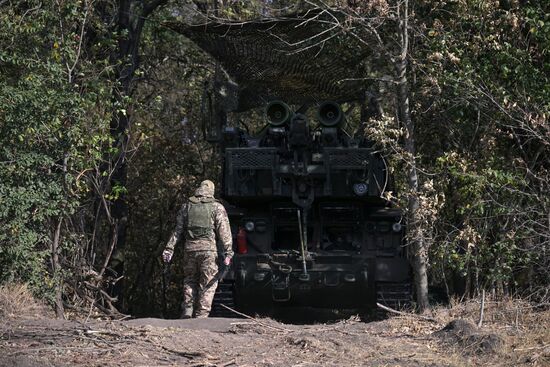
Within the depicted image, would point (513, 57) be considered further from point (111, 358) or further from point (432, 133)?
point (111, 358)

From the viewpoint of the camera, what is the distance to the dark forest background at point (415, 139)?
1159 cm

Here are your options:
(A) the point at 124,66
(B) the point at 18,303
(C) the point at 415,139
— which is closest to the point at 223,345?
(B) the point at 18,303

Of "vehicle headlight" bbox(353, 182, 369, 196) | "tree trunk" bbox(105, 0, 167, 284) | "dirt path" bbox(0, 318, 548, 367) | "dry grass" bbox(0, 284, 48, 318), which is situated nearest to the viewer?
"dirt path" bbox(0, 318, 548, 367)

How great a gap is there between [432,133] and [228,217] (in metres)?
2.92

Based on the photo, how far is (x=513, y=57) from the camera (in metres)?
12.0

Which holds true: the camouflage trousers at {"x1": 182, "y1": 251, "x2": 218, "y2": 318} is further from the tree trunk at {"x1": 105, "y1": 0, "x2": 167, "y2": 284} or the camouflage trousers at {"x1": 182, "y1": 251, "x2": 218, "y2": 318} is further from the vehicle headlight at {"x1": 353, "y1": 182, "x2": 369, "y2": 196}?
the tree trunk at {"x1": 105, "y1": 0, "x2": 167, "y2": 284}

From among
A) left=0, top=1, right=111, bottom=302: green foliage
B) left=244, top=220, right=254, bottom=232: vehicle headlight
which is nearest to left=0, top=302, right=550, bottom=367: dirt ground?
left=0, top=1, right=111, bottom=302: green foliage

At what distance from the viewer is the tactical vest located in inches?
484

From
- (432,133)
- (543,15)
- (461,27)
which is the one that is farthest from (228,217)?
(543,15)

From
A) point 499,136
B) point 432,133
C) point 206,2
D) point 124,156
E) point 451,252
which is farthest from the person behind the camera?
point 206,2

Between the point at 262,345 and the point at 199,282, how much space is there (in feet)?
11.1

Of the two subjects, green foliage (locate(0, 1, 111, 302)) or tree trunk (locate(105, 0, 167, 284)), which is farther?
tree trunk (locate(105, 0, 167, 284))

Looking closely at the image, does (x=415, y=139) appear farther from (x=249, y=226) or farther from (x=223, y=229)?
(x=223, y=229)

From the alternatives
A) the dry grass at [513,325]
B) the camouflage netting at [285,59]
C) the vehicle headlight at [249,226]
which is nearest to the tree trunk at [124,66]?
the camouflage netting at [285,59]
